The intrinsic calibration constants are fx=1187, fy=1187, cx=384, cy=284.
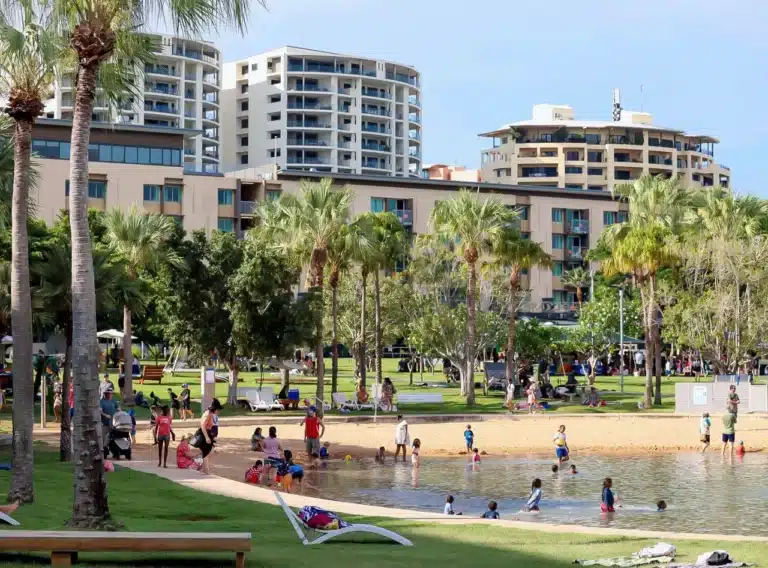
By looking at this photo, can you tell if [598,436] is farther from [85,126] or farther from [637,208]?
[85,126]

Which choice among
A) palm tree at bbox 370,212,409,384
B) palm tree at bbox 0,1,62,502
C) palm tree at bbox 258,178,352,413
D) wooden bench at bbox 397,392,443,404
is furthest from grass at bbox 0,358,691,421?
palm tree at bbox 0,1,62,502

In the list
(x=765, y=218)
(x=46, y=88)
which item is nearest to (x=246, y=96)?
(x=765, y=218)

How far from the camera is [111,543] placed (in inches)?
486

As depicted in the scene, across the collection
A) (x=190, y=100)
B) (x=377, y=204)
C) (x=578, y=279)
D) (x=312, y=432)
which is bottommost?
(x=312, y=432)

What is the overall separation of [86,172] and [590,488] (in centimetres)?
1693

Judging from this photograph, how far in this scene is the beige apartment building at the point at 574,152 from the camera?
6353 inches

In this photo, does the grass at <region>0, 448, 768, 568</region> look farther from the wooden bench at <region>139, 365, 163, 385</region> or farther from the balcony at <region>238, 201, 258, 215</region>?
the balcony at <region>238, 201, 258, 215</region>

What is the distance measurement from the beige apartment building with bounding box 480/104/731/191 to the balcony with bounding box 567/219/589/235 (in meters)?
44.9

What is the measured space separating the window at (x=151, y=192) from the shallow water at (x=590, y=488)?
61.5 m

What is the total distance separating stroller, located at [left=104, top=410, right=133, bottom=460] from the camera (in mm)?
27844

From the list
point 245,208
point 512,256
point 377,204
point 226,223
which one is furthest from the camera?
point 377,204

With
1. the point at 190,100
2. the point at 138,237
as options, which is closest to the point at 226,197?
the point at 138,237

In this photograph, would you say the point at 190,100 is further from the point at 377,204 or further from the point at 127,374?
the point at 127,374

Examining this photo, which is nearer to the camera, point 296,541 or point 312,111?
point 296,541
